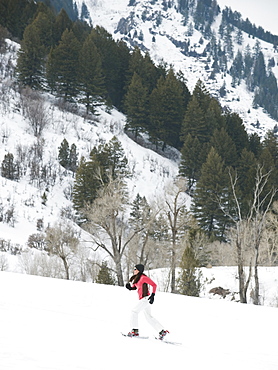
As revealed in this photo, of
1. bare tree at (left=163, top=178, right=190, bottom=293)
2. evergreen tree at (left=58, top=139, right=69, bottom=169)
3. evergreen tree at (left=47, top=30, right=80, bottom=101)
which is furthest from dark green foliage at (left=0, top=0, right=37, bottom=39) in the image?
bare tree at (left=163, top=178, right=190, bottom=293)

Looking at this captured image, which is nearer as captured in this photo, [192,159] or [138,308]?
[138,308]

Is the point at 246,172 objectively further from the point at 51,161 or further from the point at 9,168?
the point at 9,168

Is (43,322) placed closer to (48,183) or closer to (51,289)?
(51,289)

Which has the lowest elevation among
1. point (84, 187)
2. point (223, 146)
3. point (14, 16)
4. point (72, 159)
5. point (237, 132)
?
point (84, 187)

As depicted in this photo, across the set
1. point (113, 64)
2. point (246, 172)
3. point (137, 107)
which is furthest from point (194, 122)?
point (113, 64)

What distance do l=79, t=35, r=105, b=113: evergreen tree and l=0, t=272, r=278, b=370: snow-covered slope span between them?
4334 cm

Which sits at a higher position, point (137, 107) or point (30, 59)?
point (30, 59)

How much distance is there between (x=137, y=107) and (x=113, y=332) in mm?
49132

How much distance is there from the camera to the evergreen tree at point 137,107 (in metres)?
54.8

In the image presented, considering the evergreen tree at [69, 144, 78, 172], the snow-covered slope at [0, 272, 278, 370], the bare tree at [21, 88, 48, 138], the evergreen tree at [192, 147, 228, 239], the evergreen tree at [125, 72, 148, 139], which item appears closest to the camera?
the snow-covered slope at [0, 272, 278, 370]

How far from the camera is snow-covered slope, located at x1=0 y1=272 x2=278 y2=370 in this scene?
596 centimetres

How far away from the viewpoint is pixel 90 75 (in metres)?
54.2

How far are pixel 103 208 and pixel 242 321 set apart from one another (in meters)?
13.6

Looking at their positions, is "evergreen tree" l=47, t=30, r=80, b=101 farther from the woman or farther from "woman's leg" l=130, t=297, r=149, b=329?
"woman's leg" l=130, t=297, r=149, b=329
